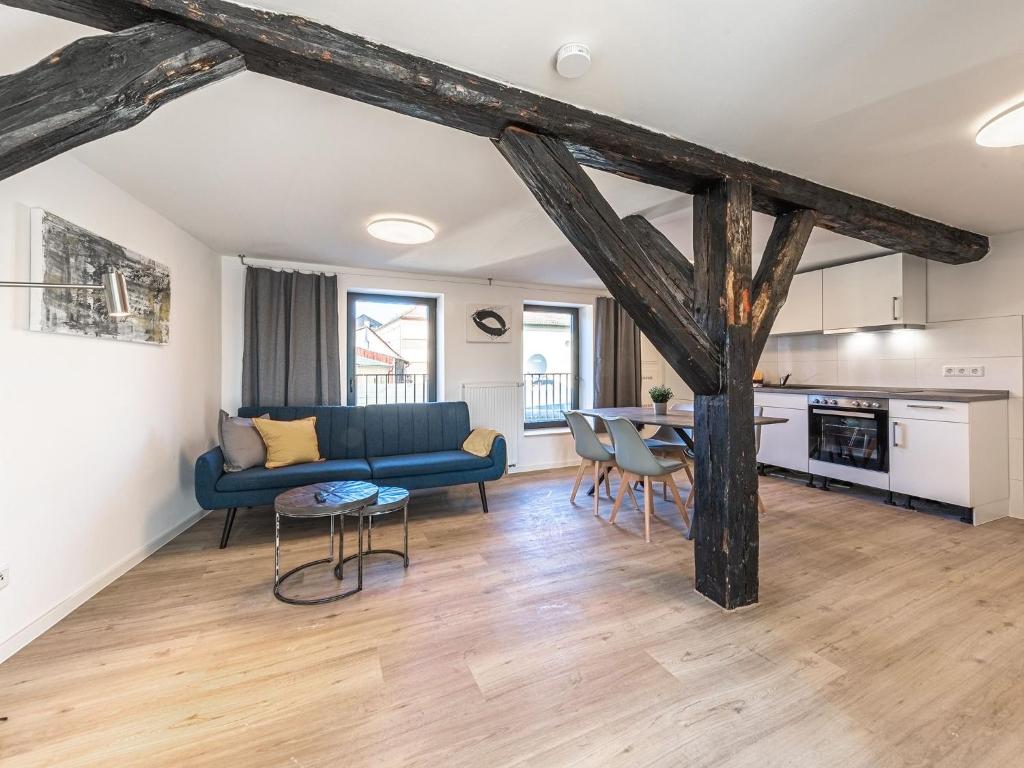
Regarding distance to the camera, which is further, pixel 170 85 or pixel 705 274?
pixel 705 274

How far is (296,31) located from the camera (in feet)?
4.39

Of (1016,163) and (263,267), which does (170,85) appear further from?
(1016,163)

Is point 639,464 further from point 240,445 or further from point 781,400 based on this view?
point 240,445

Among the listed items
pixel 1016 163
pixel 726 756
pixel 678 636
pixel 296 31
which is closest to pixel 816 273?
pixel 1016 163

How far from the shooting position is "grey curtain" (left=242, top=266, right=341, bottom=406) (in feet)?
12.6

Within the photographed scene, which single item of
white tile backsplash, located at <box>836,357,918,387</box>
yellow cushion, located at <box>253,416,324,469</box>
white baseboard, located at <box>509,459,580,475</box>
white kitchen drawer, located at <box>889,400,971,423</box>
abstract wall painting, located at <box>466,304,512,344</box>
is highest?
abstract wall painting, located at <box>466,304,512,344</box>

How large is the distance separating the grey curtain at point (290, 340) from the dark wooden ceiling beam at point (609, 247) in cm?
285

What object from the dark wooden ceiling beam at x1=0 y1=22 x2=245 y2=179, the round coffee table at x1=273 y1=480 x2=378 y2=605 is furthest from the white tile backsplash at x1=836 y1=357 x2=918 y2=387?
the dark wooden ceiling beam at x1=0 y1=22 x2=245 y2=179

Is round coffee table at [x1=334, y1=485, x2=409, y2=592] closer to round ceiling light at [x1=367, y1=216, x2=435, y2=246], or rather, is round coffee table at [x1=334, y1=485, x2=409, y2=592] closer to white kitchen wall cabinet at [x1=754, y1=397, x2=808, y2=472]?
round ceiling light at [x1=367, y1=216, x2=435, y2=246]

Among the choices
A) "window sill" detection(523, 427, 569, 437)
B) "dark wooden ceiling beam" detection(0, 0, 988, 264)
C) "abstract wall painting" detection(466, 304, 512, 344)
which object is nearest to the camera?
"dark wooden ceiling beam" detection(0, 0, 988, 264)

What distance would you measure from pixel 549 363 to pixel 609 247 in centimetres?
361

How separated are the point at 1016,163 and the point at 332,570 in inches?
172

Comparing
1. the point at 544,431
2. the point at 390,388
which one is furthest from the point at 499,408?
the point at 390,388

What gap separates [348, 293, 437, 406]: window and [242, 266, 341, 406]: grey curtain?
38 cm
